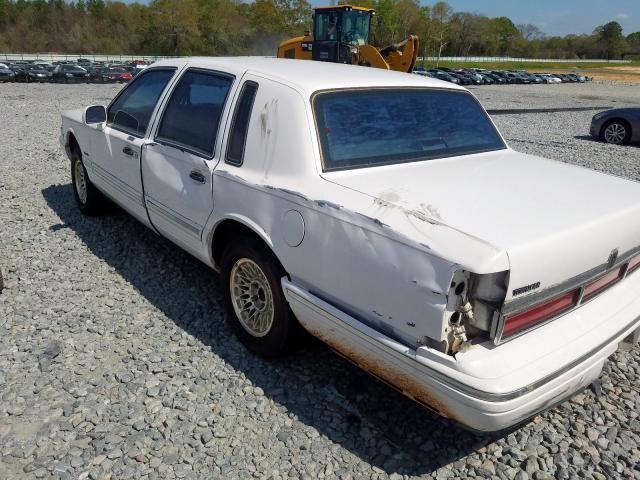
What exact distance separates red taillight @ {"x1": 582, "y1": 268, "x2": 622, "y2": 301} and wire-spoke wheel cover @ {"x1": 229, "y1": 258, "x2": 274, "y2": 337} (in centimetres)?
159

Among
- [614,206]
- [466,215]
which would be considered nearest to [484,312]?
[466,215]

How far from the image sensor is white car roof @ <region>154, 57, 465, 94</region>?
9.91 ft

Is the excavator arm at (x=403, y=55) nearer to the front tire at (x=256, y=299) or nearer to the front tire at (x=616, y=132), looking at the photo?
the front tire at (x=616, y=132)

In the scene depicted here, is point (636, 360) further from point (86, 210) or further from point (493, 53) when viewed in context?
point (493, 53)

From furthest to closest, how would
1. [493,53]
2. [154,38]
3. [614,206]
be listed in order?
[493,53]
[154,38]
[614,206]

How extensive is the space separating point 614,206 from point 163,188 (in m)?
2.71

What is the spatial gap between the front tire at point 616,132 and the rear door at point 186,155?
445 inches

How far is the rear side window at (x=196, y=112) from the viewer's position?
3.26 metres

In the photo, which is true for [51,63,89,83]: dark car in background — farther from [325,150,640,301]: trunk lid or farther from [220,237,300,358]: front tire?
[325,150,640,301]: trunk lid

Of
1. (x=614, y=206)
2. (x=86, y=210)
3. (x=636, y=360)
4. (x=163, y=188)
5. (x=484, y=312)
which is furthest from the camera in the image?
(x=86, y=210)

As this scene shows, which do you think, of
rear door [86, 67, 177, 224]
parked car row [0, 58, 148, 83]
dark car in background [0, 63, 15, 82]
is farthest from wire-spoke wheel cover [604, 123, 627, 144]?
dark car in background [0, 63, 15, 82]

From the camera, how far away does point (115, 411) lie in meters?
2.69

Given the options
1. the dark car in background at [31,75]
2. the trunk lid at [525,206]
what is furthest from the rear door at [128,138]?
the dark car in background at [31,75]

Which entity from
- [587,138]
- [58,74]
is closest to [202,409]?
[587,138]
